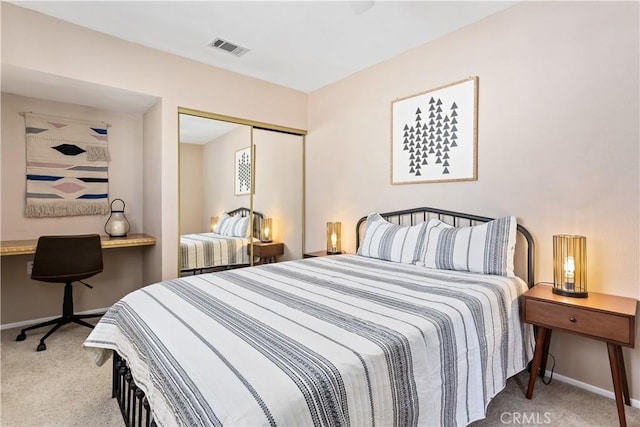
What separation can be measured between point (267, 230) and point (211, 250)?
2.39ft

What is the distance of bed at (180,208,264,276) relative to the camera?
3350mm

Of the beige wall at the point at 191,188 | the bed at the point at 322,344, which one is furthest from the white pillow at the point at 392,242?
the beige wall at the point at 191,188

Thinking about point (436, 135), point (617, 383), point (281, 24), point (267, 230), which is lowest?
point (617, 383)

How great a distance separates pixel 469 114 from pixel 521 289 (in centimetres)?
144

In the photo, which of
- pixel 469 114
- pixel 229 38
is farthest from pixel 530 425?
pixel 229 38

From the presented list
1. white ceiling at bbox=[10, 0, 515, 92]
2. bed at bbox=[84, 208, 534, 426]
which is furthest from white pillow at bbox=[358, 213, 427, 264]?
white ceiling at bbox=[10, 0, 515, 92]

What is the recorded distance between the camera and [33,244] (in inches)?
110

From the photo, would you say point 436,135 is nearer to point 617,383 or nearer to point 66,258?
point 617,383

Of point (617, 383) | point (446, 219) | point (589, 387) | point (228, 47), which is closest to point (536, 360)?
point (617, 383)

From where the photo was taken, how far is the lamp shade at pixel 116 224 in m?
3.41

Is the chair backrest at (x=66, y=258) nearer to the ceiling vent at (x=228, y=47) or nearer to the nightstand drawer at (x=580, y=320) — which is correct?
the ceiling vent at (x=228, y=47)

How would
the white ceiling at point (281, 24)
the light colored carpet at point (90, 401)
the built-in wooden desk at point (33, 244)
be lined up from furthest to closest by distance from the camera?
the built-in wooden desk at point (33, 244), the white ceiling at point (281, 24), the light colored carpet at point (90, 401)

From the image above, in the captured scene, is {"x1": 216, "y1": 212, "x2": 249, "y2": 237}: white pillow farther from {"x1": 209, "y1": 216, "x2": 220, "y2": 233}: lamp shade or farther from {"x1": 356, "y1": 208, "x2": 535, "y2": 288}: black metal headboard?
{"x1": 356, "y1": 208, "x2": 535, "y2": 288}: black metal headboard

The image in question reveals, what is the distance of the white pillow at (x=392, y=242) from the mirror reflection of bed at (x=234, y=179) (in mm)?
1363
